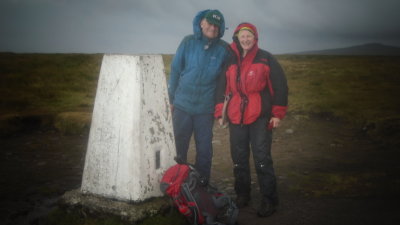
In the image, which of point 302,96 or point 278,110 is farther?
point 302,96

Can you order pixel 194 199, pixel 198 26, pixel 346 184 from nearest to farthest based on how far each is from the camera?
pixel 194 199 < pixel 198 26 < pixel 346 184

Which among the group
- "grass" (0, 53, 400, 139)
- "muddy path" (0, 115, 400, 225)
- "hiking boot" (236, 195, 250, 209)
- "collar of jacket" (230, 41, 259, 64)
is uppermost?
"collar of jacket" (230, 41, 259, 64)

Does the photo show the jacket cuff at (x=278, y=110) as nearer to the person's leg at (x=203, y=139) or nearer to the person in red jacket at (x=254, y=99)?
the person in red jacket at (x=254, y=99)

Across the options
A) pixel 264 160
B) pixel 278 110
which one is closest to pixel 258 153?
pixel 264 160

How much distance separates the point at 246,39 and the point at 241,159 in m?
1.87

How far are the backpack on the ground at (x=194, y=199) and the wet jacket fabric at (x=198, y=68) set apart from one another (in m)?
1.09

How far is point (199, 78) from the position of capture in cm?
538

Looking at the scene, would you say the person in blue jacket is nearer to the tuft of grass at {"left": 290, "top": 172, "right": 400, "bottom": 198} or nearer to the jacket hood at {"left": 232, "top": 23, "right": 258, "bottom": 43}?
the jacket hood at {"left": 232, "top": 23, "right": 258, "bottom": 43}

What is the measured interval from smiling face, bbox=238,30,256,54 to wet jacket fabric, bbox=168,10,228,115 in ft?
1.18

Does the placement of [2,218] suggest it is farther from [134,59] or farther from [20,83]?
[20,83]

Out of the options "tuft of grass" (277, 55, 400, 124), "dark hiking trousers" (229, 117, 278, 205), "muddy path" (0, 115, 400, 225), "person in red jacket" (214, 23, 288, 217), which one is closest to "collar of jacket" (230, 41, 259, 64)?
"person in red jacket" (214, 23, 288, 217)

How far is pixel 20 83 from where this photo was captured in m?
24.8

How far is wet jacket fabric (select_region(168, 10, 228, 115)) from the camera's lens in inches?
212

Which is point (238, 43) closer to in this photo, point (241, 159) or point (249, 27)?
point (249, 27)
